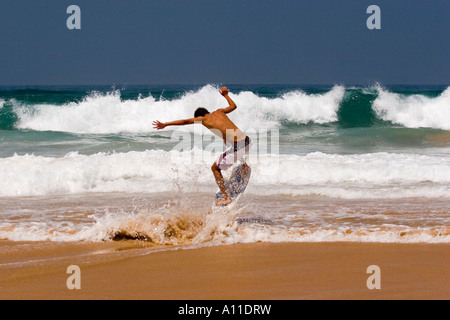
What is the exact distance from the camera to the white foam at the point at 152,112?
73.9ft

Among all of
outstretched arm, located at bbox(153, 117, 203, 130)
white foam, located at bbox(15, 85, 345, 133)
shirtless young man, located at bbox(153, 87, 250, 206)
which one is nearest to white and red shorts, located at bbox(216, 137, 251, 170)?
shirtless young man, located at bbox(153, 87, 250, 206)

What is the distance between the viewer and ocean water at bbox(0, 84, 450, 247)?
6.73 m

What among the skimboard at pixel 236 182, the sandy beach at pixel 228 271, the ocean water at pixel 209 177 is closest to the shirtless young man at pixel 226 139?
the skimboard at pixel 236 182

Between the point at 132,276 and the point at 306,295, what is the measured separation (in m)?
1.54

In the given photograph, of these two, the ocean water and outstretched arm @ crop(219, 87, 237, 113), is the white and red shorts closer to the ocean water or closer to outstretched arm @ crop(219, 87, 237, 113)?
outstretched arm @ crop(219, 87, 237, 113)

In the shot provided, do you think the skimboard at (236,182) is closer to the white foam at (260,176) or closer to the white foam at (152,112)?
the white foam at (260,176)

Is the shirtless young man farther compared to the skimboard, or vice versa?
the skimboard

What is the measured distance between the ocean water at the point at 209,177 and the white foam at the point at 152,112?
65 mm

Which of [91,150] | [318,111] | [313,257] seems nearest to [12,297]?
[313,257]

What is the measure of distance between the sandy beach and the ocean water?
50 cm

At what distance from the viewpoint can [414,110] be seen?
24.9m

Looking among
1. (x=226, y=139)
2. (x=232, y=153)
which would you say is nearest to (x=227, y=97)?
(x=226, y=139)

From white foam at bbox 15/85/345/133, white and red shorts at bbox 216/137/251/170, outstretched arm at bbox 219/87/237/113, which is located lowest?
white and red shorts at bbox 216/137/251/170

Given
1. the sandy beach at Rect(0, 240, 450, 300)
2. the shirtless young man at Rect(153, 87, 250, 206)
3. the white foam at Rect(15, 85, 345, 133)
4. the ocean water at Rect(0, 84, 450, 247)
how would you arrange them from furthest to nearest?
the white foam at Rect(15, 85, 345, 133) < the shirtless young man at Rect(153, 87, 250, 206) < the ocean water at Rect(0, 84, 450, 247) < the sandy beach at Rect(0, 240, 450, 300)
